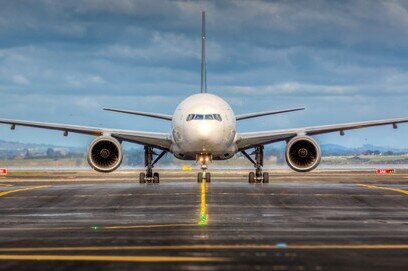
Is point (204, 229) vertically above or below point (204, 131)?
below

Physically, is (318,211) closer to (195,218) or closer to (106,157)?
(195,218)

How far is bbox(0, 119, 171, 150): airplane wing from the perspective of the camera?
47.0m

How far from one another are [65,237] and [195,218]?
6190 mm

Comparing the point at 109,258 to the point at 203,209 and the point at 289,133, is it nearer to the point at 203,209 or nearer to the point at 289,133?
the point at 203,209

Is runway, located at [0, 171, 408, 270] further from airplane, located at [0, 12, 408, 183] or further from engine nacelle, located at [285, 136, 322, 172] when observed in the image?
engine nacelle, located at [285, 136, 322, 172]

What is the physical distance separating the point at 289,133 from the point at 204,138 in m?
6.16

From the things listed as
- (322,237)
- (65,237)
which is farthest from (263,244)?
(65,237)

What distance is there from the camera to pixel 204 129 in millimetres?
43000

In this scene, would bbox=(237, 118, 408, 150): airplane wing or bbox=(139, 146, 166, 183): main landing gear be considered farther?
bbox=(139, 146, 166, 183): main landing gear

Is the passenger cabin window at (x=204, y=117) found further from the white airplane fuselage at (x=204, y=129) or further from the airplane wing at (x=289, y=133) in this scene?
the airplane wing at (x=289, y=133)

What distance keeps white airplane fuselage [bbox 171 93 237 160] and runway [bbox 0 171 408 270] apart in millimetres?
8712

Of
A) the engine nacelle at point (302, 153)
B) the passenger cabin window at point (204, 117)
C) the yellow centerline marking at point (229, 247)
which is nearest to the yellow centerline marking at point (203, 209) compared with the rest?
the yellow centerline marking at point (229, 247)

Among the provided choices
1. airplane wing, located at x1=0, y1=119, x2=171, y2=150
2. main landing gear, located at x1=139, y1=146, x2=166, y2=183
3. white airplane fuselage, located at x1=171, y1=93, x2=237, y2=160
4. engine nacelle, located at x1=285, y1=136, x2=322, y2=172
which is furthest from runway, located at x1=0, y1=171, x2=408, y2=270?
main landing gear, located at x1=139, y1=146, x2=166, y2=183

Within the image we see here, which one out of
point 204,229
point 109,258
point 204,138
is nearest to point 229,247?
point 109,258
